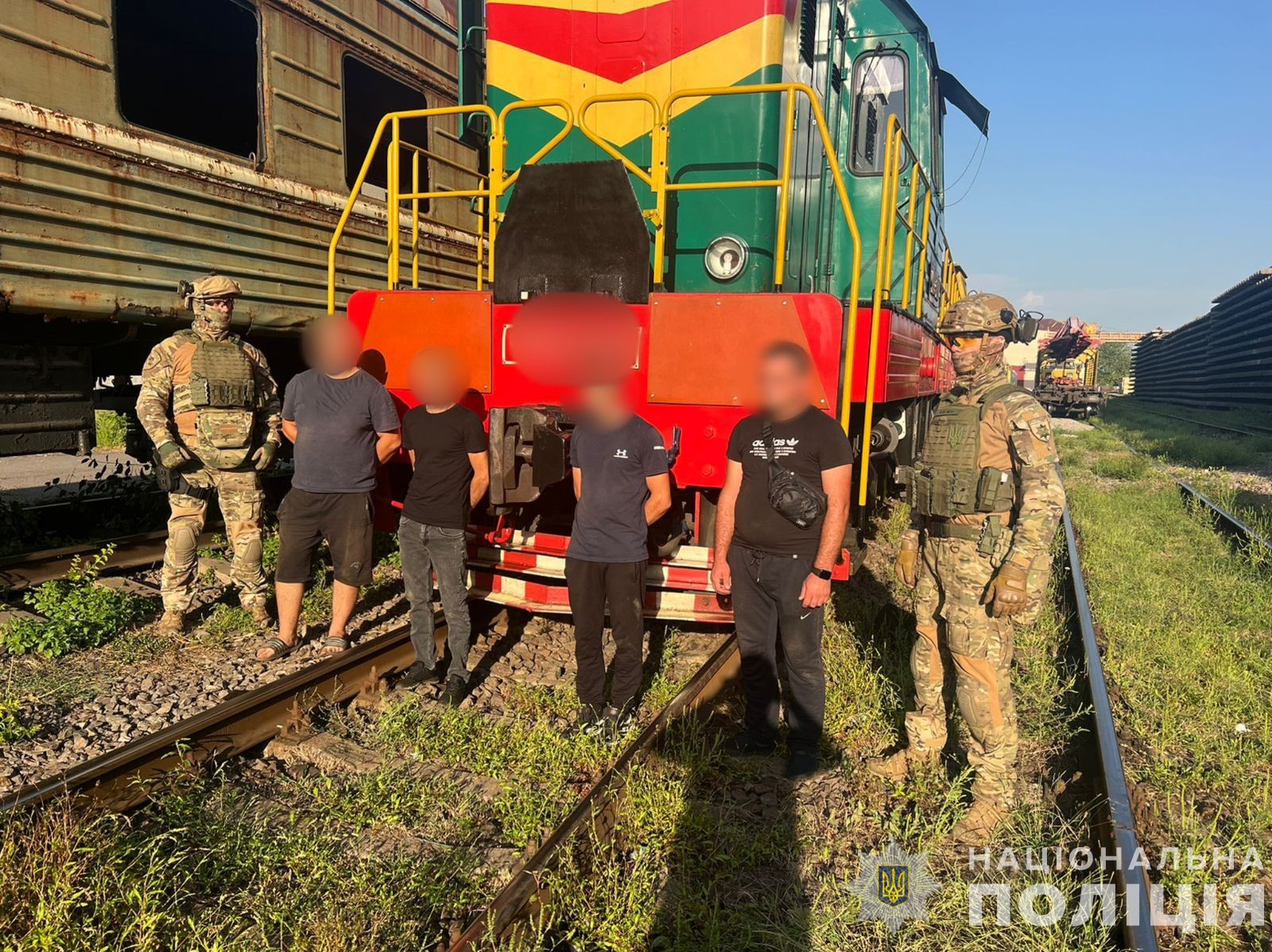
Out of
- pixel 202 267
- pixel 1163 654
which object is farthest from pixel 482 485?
pixel 1163 654

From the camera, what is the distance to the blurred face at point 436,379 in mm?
3873

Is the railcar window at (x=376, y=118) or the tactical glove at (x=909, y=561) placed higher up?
the railcar window at (x=376, y=118)

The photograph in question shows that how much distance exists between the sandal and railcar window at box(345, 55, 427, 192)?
3.80 meters

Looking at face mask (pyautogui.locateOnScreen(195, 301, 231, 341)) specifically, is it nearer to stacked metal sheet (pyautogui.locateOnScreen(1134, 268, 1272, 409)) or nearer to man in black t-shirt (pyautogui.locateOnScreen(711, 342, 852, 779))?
man in black t-shirt (pyautogui.locateOnScreen(711, 342, 852, 779))

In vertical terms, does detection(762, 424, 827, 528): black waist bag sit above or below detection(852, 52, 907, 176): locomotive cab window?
below

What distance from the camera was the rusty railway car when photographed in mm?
4508

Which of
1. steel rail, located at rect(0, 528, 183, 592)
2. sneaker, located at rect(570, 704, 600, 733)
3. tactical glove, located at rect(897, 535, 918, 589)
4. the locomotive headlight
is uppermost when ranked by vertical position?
the locomotive headlight

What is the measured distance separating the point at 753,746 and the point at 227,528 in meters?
3.02

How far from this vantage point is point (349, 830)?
2693 mm

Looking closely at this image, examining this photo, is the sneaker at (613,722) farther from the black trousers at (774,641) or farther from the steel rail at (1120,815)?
the steel rail at (1120,815)

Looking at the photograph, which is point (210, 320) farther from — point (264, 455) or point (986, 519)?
point (986, 519)

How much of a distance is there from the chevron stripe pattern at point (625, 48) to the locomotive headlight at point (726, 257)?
897 millimetres

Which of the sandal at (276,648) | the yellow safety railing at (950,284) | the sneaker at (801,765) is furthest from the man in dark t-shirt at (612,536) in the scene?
the yellow safety railing at (950,284)

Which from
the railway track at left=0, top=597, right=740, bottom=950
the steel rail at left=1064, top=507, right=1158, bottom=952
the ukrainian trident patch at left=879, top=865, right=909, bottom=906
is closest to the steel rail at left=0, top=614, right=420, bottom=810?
the railway track at left=0, top=597, right=740, bottom=950
